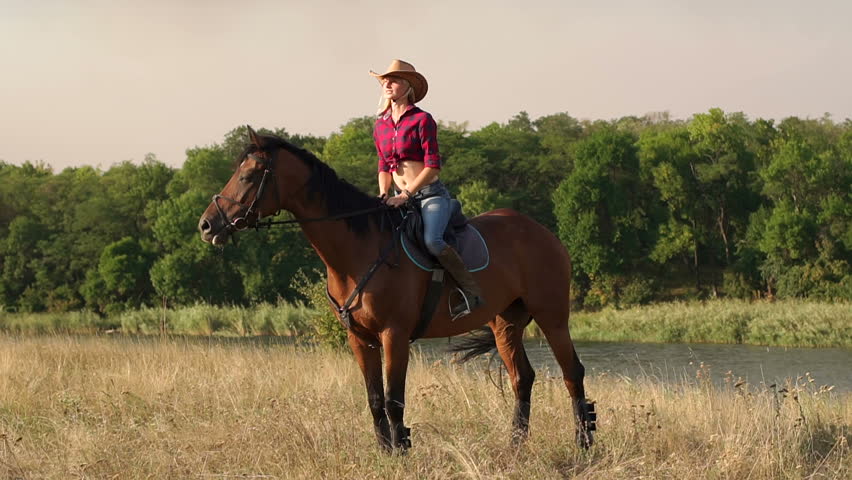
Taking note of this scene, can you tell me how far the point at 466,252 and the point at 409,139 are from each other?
0.94 m

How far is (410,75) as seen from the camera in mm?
6281

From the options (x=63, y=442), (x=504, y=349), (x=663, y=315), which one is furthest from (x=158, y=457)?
(x=663, y=315)

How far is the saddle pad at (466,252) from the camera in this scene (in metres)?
6.09

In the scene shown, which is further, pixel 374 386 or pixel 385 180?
pixel 385 180

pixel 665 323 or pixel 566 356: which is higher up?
pixel 566 356

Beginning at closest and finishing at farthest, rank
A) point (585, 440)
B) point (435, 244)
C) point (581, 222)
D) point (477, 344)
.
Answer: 1. point (435, 244)
2. point (585, 440)
3. point (477, 344)
4. point (581, 222)

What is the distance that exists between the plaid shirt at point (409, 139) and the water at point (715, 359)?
12.4 m

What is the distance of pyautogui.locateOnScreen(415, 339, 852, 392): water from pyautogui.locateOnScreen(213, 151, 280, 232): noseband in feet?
43.2

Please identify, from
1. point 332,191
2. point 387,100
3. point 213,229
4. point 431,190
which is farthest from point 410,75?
point 213,229

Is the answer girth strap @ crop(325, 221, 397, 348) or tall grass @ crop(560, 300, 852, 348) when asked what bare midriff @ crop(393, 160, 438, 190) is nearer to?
girth strap @ crop(325, 221, 397, 348)

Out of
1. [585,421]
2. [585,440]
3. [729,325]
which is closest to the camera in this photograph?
[585,440]

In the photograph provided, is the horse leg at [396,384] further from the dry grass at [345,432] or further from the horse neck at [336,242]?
the horse neck at [336,242]

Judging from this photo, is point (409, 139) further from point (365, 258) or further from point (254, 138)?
point (254, 138)

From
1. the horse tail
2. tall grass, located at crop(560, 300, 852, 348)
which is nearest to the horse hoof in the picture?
the horse tail
